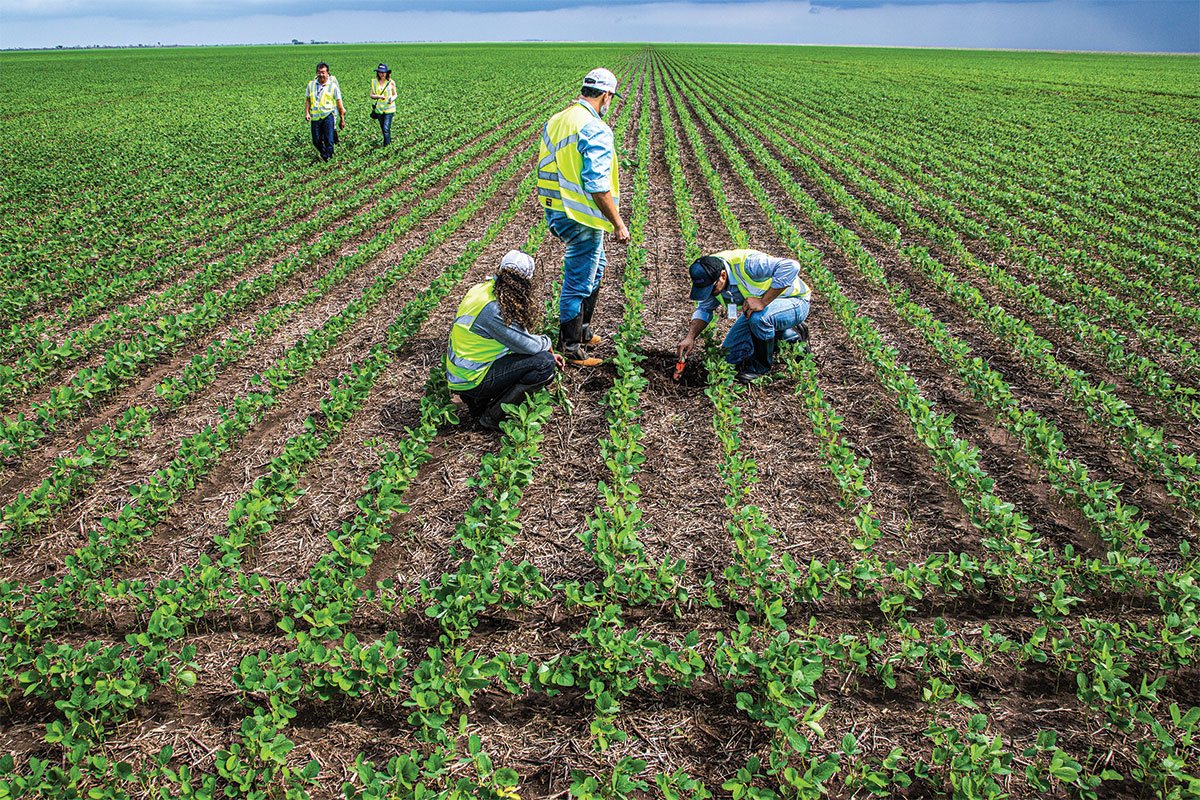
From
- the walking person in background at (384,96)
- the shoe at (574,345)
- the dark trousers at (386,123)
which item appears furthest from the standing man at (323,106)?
the shoe at (574,345)

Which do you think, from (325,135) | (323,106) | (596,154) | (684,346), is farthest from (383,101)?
(684,346)

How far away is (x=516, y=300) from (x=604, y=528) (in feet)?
5.57

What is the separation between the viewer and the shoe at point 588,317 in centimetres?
568

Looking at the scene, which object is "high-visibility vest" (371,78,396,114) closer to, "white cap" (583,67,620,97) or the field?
the field

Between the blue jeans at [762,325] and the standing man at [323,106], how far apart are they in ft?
31.1

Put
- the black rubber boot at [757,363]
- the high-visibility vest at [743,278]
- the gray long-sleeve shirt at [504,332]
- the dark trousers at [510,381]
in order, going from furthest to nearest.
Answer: the black rubber boot at [757,363] → the high-visibility vest at [743,278] → the dark trousers at [510,381] → the gray long-sleeve shirt at [504,332]

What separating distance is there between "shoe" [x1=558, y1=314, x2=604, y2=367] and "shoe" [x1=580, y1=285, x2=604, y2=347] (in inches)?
3.6

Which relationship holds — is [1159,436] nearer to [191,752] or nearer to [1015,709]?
Result: [1015,709]

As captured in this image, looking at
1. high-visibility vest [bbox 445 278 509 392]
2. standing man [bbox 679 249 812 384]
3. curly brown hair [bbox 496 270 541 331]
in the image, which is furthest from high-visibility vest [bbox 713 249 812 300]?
high-visibility vest [bbox 445 278 509 392]

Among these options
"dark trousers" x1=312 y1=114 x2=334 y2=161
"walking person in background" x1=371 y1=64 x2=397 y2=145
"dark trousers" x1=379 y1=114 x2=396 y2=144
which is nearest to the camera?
"dark trousers" x1=312 y1=114 x2=334 y2=161

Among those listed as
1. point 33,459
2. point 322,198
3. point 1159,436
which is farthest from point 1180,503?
point 322,198

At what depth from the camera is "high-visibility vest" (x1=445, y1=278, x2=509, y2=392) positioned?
4449mm

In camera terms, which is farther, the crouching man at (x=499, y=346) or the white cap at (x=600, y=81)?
the white cap at (x=600, y=81)

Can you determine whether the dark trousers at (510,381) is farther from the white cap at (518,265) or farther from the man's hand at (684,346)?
the man's hand at (684,346)
